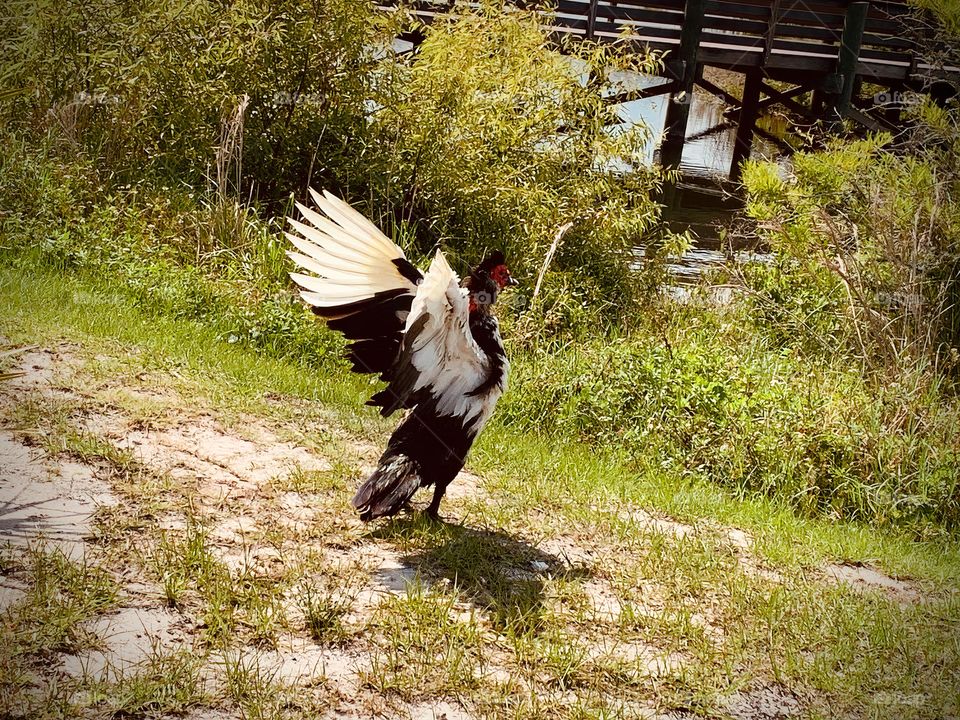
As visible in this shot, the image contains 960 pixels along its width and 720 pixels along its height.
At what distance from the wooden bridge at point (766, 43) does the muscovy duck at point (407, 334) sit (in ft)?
31.5

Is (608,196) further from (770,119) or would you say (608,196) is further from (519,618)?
(770,119)

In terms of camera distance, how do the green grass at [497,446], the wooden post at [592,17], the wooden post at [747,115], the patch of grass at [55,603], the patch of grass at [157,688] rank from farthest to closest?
1. the wooden post at [747,115]
2. the wooden post at [592,17]
3. the green grass at [497,446]
4. the patch of grass at [55,603]
5. the patch of grass at [157,688]

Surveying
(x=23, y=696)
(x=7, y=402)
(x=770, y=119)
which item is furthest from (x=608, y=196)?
(x=770, y=119)

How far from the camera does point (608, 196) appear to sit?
7840 mm

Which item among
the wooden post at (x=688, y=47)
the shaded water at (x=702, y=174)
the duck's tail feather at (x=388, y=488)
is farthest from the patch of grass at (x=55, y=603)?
the wooden post at (x=688, y=47)

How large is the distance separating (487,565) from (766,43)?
12.0m

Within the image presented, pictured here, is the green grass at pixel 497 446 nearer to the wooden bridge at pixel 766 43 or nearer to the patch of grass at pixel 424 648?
the patch of grass at pixel 424 648

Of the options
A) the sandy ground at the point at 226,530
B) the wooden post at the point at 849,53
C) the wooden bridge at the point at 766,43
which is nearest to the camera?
the sandy ground at the point at 226,530

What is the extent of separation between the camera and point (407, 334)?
3383 millimetres

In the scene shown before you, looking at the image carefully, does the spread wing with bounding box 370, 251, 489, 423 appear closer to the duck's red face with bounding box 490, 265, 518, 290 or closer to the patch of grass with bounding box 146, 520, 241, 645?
the duck's red face with bounding box 490, 265, 518, 290

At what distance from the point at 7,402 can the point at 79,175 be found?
3.14 meters

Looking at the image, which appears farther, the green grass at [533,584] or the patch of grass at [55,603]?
A: the green grass at [533,584]

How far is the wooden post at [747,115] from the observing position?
16047mm

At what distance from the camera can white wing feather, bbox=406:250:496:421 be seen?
10.6 ft
